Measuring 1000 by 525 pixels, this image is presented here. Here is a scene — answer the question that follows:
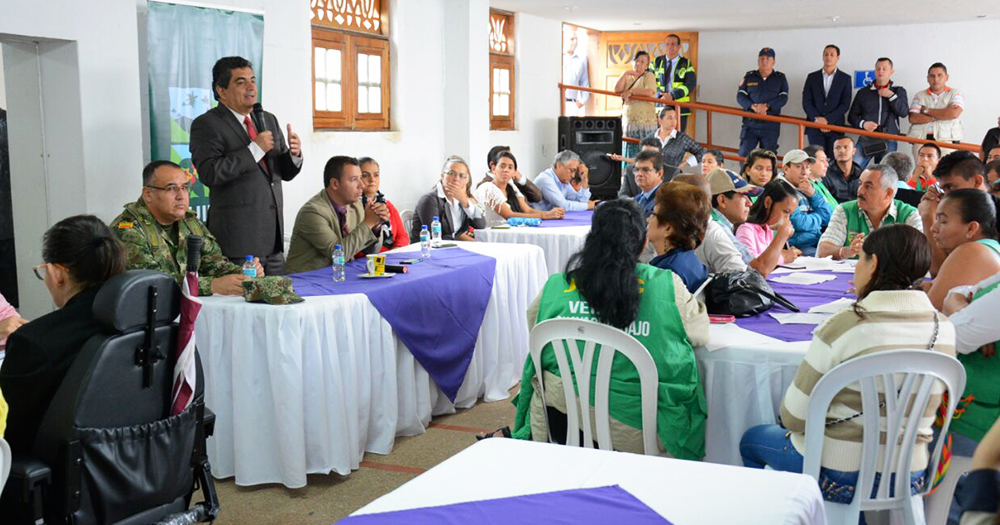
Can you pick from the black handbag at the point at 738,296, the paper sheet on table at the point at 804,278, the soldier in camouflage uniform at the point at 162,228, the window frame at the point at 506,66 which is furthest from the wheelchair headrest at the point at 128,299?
the window frame at the point at 506,66

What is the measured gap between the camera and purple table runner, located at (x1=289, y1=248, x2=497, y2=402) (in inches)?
154

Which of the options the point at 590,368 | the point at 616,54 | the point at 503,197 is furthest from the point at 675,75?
the point at 590,368

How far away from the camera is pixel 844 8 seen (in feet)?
30.8

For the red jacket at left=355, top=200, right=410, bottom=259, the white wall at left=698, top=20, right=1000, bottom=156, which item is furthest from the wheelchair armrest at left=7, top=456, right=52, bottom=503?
the white wall at left=698, top=20, right=1000, bottom=156

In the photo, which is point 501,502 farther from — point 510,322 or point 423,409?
point 510,322

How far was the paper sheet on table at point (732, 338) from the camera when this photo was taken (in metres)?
2.79

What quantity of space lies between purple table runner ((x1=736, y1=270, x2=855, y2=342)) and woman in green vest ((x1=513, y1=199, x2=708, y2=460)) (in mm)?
372

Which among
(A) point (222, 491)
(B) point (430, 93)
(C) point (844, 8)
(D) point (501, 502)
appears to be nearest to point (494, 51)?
(B) point (430, 93)

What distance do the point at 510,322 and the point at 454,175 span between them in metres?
1.34

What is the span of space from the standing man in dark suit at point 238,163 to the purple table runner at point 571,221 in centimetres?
265

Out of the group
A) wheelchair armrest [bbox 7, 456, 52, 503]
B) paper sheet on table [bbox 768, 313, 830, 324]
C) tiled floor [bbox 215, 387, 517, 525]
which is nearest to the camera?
wheelchair armrest [bbox 7, 456, 52, 503]

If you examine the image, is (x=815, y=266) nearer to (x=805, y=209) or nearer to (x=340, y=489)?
(x=805, y=209)

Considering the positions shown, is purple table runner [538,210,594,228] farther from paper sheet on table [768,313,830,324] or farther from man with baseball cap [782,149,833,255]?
paper sheet on table [768,313,830,324]

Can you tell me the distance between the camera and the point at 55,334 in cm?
227
